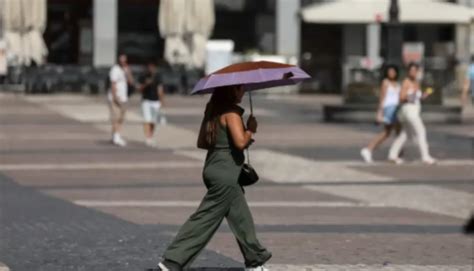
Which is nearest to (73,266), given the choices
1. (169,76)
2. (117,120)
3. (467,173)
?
(467,173)

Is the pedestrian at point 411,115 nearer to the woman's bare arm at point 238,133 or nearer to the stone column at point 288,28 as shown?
the woman's bare arm at point 238,133

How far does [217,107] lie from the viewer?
945 cm

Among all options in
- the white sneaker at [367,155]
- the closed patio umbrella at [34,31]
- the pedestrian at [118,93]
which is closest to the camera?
the white sneaker at [367,155]

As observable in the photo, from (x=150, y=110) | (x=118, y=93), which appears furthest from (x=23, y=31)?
(x=150, y=110)

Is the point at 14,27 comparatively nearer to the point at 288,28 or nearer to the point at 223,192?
the point at 288,28

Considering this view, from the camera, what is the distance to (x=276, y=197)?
50.8ft

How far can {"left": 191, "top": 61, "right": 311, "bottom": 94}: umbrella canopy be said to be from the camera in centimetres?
926

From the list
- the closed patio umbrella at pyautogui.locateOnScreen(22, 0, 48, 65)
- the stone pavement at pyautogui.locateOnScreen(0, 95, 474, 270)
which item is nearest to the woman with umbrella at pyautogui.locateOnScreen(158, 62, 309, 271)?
the stone pavement at pyautogui.locateOnScreen(0, 95, 474, 270)

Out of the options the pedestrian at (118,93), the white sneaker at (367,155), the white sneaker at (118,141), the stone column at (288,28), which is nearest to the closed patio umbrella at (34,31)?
the stone column at (288,28)

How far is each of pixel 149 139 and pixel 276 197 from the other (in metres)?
7.96

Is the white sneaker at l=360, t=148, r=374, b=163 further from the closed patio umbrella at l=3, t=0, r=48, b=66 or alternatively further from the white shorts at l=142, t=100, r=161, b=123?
the closed patio umbrella at l=3, t=0, r=48, b=66

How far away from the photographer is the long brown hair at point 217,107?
9422mm

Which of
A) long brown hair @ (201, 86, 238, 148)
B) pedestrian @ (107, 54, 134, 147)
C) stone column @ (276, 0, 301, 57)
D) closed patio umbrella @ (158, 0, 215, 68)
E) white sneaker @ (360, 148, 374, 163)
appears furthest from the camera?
stone column @ (276, 0, 301, 57)

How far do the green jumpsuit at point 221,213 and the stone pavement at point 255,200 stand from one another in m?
0.77
